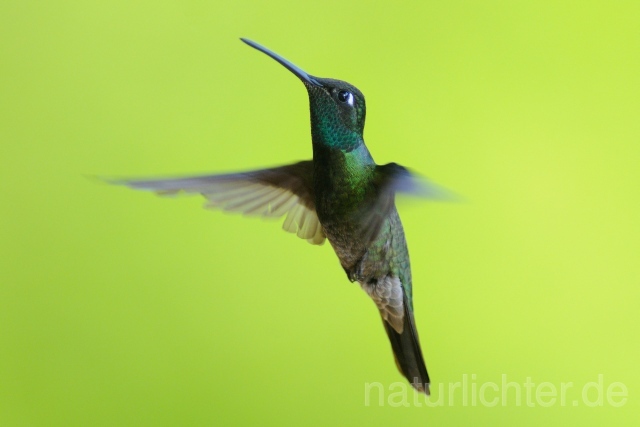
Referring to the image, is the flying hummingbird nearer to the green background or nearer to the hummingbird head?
the hummingbird head

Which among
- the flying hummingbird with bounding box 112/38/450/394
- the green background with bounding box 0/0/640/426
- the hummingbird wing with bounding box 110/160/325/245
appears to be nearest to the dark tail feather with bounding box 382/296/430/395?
the flying hummingbird with bounding box 112/38/450/394

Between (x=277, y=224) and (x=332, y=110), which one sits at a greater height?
(x=332, y=110)

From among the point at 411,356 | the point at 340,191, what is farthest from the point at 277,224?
the point at 340,191

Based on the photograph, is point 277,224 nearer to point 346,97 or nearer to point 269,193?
point 269,193

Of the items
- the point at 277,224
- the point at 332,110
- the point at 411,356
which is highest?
the point at 332,110

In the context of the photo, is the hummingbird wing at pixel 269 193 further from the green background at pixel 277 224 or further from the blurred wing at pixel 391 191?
the green background at pixel 277 224

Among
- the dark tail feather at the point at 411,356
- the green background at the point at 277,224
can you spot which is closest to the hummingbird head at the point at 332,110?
the dark tail feather at the point at 411,356

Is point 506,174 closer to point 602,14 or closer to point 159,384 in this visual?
point 602,14
